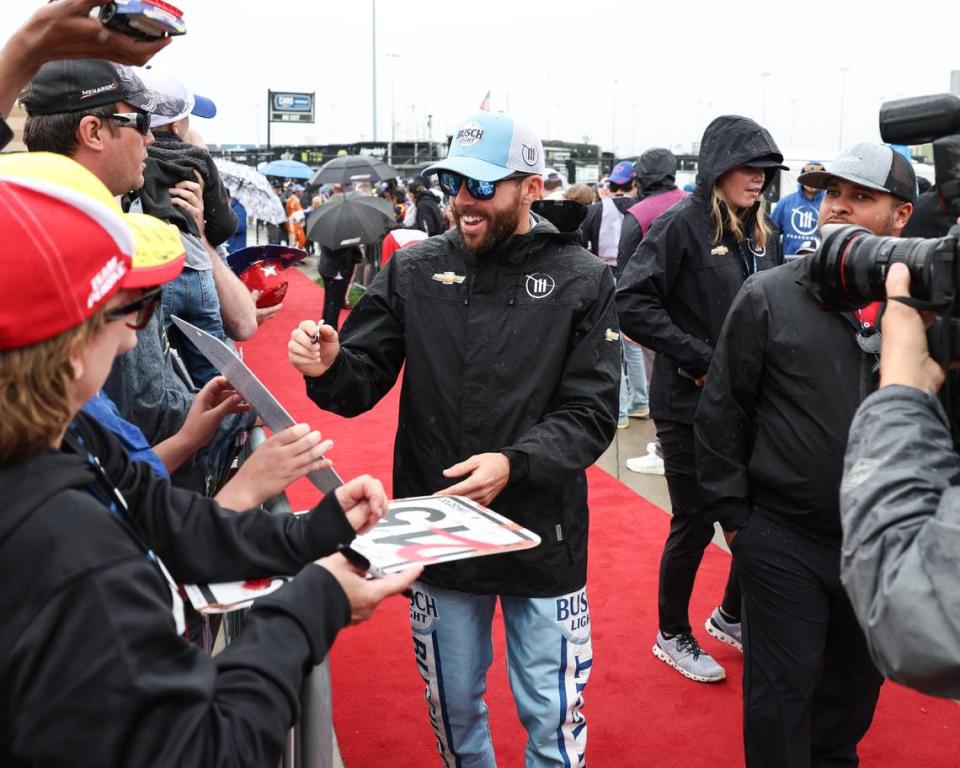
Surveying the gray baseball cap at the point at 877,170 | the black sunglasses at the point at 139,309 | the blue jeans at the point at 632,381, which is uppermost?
the gray baseball cap at the point at 877,170

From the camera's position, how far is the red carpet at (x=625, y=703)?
3496 mm

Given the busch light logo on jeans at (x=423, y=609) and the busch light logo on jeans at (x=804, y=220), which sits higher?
the busch light logo on jeans at (x=804, y=220)

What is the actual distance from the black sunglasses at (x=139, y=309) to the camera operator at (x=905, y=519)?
3.74 feet

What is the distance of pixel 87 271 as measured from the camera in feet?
3.85

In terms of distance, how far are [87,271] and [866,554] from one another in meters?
1.20

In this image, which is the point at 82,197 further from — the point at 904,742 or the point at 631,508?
the point at 631,508

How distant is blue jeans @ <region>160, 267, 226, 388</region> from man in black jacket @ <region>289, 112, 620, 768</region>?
541 mm

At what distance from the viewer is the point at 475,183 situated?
2744 mm

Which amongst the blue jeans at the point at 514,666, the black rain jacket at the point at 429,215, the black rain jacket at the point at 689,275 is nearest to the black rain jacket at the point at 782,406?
the blue jeans at the point at 514,666

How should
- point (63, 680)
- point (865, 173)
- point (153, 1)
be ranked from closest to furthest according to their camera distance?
point (63, 680), point (153, 1), point (865, 173)

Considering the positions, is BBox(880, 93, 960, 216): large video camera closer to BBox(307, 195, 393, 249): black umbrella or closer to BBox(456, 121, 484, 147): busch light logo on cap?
BBox(456, 121, 484, 147): busch light logo on cap

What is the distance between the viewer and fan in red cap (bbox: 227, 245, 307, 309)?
11.6 feet

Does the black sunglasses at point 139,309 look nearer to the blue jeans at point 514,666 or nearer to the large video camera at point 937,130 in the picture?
the large video camera at point 937,130

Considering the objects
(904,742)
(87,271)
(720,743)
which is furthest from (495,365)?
(904,742)
